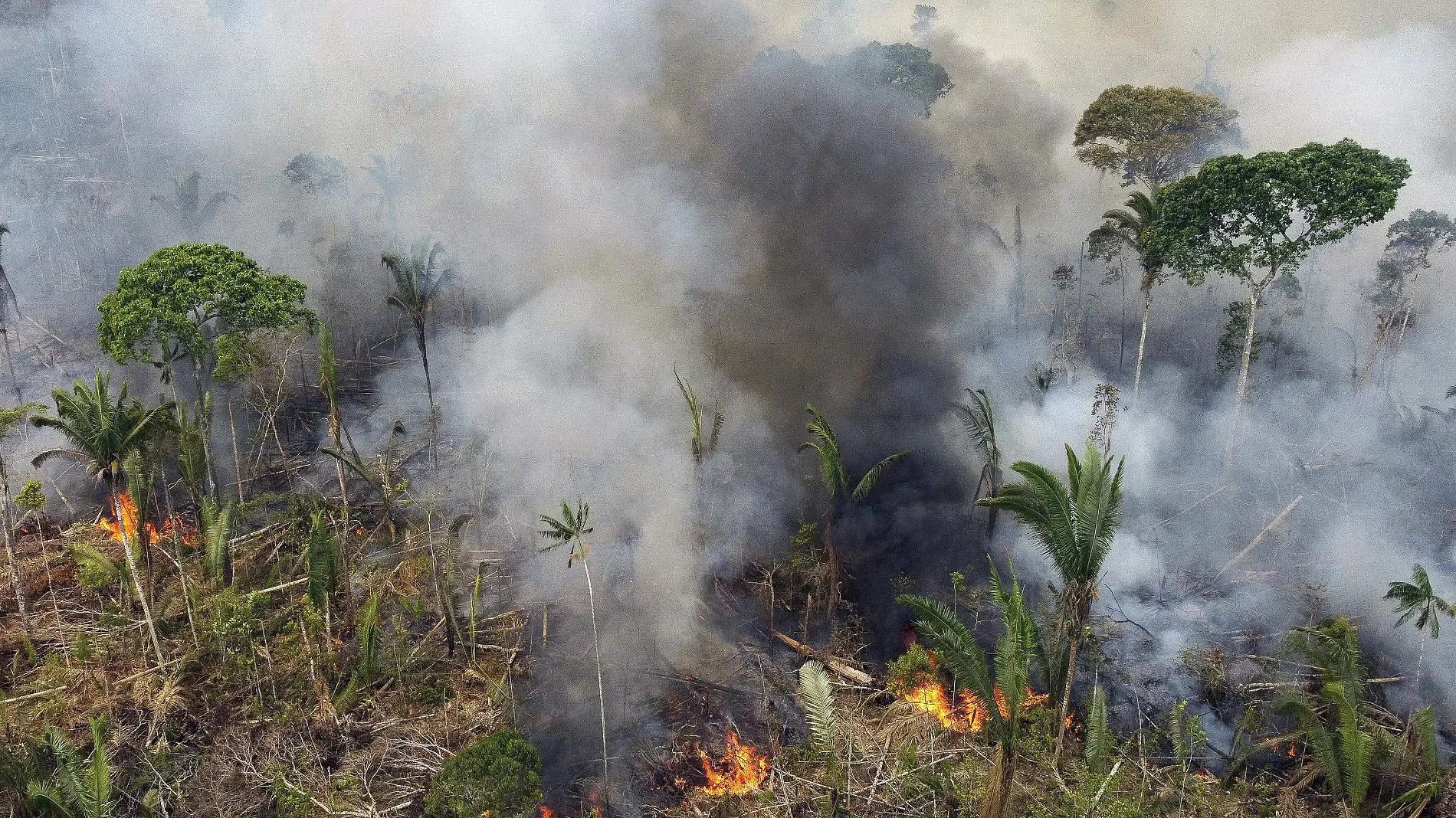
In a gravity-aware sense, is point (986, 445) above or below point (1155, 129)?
below

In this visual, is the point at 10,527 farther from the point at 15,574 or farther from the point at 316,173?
the point at 316,173

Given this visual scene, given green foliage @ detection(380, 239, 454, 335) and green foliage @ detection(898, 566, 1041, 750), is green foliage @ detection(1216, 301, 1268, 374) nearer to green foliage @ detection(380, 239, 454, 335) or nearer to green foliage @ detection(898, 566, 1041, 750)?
green foliage @ detection(898, 566, 1041, 750)

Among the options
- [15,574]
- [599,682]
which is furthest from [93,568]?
[599,682]

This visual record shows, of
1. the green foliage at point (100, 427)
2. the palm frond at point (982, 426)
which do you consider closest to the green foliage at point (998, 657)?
the palm frond at point (982, 426)

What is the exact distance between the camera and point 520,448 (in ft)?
64.5

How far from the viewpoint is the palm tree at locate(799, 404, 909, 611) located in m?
15.1

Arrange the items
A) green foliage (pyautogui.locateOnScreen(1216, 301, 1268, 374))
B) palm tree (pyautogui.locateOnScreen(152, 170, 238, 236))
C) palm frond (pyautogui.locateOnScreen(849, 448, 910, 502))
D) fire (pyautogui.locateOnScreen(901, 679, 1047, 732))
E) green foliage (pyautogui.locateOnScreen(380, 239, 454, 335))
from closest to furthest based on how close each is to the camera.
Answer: fire (pyautogui.locateOnScreen(901, 679, 1047, 732)) < palm frond (pyautogui.locateOnScreen(849, 448, 910, 502)) < green foliage (pyautogui.locateOnScreen(380, 239, 454, 335)) < green foliage (pyautogui.locateOnScreen(1216, 301, 1268, 374)) < palm tree (pyautogui.locateOnScreen(152, 170, 238, 236))

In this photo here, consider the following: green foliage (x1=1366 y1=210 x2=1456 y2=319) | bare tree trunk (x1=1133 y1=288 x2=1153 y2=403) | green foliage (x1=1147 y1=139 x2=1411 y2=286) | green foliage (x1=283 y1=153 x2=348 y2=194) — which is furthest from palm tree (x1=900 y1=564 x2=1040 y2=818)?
green foliage (x1=283 y1=153 x2=348 y2=194)

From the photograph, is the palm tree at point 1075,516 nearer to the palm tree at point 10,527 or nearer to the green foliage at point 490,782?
the green foliage at point 490,782

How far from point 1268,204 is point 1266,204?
45 millimetres

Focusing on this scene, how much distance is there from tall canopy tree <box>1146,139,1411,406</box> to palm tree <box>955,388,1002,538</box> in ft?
22.1

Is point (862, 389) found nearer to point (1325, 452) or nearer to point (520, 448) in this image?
point (520, 448)

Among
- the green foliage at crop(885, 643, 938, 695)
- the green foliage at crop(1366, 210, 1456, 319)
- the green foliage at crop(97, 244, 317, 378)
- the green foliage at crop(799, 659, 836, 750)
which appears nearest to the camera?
the green foliage at crop(799, 659, 836, 750)

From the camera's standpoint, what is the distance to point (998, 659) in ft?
31.7
